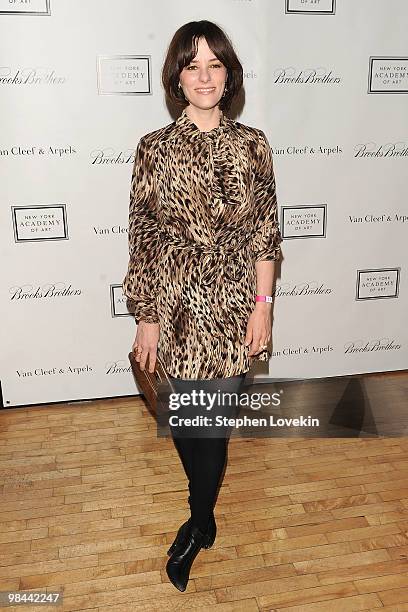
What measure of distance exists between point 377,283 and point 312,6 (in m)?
1.61

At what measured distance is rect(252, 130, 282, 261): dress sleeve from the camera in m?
2.32

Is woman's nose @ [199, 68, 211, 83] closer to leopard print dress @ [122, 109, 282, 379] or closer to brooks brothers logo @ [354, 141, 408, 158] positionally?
leopard print dress @ [122, 109, 282, 379]

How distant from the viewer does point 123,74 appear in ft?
11.1

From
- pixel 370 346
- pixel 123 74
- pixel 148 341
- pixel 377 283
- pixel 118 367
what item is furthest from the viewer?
pixel 370 346

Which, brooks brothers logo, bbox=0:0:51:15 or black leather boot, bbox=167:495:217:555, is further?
brooks brothers logo, bbox=0:0:51:15

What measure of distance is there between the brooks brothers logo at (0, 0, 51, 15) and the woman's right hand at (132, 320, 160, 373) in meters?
1.82

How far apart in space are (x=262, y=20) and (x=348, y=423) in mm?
2178

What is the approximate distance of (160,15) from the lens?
3.34 m

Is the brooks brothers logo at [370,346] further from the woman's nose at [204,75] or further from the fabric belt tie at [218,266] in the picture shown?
the woman's nose at [204,75]

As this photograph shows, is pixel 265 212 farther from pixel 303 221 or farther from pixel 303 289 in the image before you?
pixel 303 289

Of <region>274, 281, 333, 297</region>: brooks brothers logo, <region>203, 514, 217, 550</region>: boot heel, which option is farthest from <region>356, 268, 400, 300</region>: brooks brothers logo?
<region>203, 514, 217, 550</region>: boot heel

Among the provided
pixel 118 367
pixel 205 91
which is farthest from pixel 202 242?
pixel 118 367

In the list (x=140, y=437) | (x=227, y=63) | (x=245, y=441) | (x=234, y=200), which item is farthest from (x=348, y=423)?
(x=227, y=63)

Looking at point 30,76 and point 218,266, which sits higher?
point 30,76
